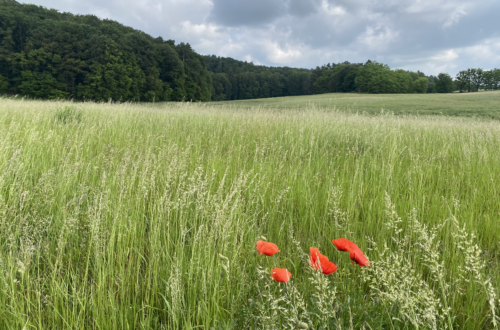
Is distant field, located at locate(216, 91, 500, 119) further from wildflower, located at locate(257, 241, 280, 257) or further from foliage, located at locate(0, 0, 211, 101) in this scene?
foliage, located at locate(0, 0, 211, 101)

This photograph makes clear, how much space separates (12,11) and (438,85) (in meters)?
89.1

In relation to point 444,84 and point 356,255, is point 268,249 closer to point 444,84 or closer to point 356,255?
point 356,255

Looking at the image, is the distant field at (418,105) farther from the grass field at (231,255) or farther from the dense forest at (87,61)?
the dense forest at (87,61)

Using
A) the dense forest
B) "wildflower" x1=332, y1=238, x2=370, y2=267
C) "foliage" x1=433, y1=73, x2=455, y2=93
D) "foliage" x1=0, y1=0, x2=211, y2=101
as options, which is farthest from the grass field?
"foliage" x1=433, y1=73, x2=455, y2=93

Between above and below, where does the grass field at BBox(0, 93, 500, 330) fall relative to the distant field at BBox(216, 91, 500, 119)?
below

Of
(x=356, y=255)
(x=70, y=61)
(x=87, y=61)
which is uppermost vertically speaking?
(x=87, y=61)

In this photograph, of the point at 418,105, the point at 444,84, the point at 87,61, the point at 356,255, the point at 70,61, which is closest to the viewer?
the point at 356,255

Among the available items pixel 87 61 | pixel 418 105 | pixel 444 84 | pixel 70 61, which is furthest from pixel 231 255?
pixel 444 84

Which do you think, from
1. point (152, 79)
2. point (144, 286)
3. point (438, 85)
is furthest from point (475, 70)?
point (144, 286)

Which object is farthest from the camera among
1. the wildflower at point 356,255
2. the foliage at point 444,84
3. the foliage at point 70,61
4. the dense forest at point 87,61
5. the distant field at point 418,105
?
the foliage at point 444,84

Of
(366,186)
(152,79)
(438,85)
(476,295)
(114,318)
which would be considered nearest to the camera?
(114,318)

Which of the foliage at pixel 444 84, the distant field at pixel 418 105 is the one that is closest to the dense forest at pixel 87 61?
the distant field at pixel 418 105

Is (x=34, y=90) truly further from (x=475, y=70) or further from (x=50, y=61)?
(x=475, y=70)

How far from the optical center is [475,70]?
6719cm
